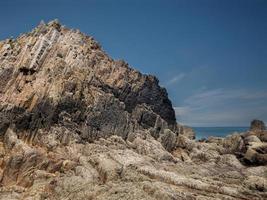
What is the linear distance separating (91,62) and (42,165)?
3666 centimetres

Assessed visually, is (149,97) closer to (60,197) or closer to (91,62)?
(91,62)

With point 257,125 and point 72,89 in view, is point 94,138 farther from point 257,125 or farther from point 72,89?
point 257,125

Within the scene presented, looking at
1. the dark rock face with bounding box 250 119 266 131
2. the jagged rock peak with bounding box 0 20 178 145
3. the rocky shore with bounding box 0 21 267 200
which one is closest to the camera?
the rocky shore with bounding box 0 21 267 200

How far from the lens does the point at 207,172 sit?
217 feet

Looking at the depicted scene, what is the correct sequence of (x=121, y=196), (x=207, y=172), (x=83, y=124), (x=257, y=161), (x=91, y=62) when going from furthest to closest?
(x=91, y=62), (x=257, y=161), (x=83, y=124), (x=207, y=172), (x=121, y=196)

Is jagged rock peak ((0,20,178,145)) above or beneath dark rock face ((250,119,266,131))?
beneath

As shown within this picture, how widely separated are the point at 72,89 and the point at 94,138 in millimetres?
12344

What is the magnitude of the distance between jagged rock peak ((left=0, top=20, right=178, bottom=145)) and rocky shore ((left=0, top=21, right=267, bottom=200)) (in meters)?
0.23

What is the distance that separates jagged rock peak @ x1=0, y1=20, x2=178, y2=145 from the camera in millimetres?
74625

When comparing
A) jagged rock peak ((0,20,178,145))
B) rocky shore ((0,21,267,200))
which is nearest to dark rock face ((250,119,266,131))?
rocky shore ((0,21,267,200))

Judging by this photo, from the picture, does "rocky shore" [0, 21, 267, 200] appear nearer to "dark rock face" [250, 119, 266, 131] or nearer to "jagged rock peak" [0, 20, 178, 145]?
"jagged rock peak" [0, 20, 178, 145]

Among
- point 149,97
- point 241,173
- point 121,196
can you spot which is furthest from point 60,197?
point 149,97

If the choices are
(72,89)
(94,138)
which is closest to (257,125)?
(94,138)

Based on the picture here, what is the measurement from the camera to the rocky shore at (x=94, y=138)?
5447 centimetres
